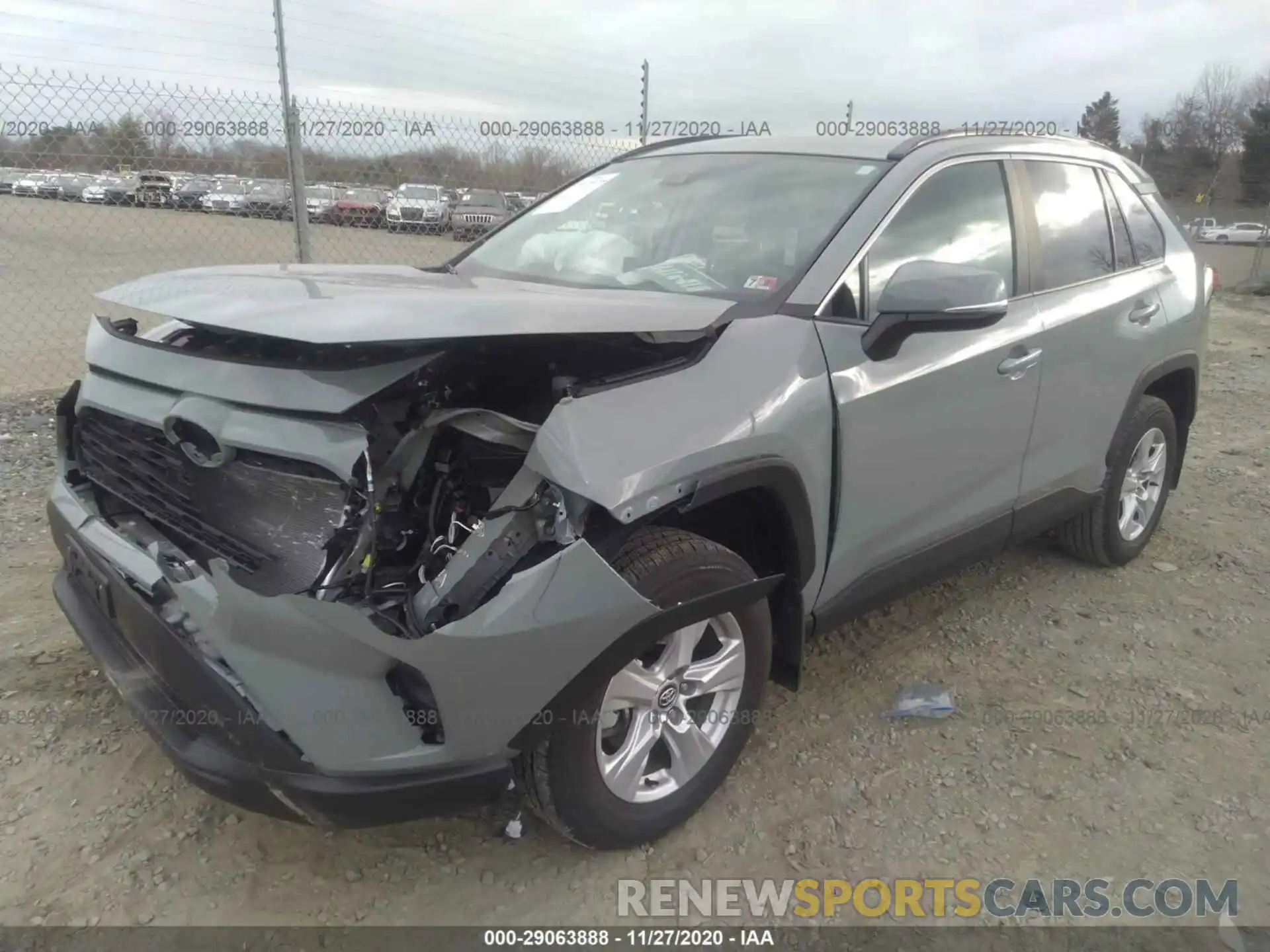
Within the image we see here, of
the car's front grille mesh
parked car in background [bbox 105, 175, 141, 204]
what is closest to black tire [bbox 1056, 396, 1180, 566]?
the car's front grille mesh

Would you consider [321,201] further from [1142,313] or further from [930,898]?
[930,898]

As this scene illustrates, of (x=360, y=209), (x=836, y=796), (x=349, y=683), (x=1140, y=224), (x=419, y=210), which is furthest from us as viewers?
(x=419, y=210)

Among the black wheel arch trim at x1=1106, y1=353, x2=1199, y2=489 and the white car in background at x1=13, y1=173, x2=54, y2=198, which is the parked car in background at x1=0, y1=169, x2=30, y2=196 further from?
the black wheel arch trim at x1=1106, y1=353, x2=1199, y2=489

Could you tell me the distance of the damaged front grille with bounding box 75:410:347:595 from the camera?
2.17m

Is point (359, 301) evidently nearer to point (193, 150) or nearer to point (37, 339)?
point (193, 150)

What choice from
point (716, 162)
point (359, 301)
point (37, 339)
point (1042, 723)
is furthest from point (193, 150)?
point (1042, 723)

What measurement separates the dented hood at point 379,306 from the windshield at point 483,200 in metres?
5.28

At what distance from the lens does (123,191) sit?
277 inches

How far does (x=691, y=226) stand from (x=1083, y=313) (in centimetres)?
153

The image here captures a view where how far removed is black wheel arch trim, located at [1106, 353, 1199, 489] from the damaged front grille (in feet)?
10.5

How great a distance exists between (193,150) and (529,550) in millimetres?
5840

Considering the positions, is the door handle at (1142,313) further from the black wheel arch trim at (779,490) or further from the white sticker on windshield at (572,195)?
the white sticker on windshield at (572,195)

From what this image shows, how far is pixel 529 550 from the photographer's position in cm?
201

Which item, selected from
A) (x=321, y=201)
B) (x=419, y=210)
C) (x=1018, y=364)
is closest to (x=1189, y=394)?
(x=1018, y=364)
